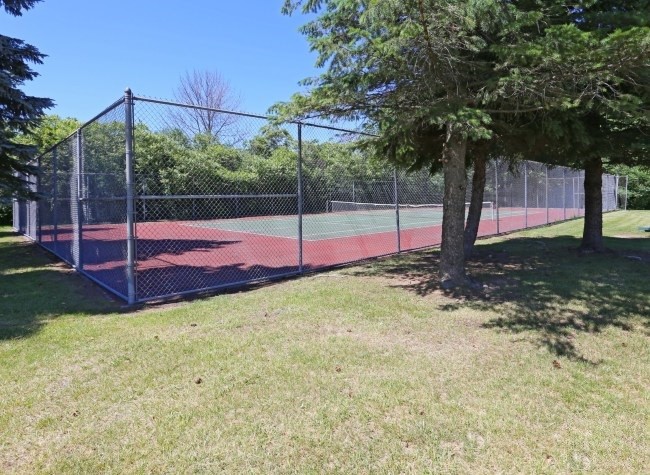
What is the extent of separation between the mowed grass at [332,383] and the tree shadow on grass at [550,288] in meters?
0.04

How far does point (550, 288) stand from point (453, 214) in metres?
1.81

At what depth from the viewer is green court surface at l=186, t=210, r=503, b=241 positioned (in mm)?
16594

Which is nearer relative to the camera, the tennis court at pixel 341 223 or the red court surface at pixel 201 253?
the red court surface at pixel 201 253

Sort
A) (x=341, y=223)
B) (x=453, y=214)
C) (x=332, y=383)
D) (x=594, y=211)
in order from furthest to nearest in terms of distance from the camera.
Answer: (x=341, y=223), (x=594, y=211), (x=453, y=214), (x=332, y=383)

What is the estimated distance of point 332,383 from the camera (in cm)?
366

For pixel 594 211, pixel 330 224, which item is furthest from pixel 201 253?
pixel 594 211

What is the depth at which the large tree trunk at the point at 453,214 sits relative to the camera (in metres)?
6.79

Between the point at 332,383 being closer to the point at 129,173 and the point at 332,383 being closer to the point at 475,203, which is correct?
the point at 129,173

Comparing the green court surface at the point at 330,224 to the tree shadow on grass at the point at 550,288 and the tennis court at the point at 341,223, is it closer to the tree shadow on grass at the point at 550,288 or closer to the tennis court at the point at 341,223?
the tennis court at the point at 341,223

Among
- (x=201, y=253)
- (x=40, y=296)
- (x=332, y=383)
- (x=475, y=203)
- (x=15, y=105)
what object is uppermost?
(x=15, y=105)

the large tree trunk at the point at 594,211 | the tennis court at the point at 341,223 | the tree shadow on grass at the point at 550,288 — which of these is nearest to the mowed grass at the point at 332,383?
the tree shadow on grass at the point at 550,288

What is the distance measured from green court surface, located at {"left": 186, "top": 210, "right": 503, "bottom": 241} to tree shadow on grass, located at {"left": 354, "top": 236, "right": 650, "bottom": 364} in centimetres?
647

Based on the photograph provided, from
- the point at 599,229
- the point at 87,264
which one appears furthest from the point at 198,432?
the point at 599,229

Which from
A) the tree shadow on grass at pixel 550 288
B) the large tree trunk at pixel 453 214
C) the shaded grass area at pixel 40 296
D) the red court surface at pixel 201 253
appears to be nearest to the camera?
the tree shadow on grass at pixel 550 288
